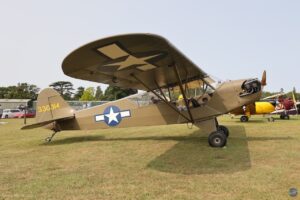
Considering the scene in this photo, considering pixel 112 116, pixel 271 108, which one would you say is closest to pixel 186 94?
pixel 112 116

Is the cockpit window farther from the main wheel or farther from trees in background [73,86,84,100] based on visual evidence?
trees in background [73,86,84,100]

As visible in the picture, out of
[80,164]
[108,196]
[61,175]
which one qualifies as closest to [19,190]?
[61,175]

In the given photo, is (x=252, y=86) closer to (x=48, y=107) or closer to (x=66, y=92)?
(x=48, y=107)

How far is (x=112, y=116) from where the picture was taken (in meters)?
10.1

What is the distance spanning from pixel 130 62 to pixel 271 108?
1560 cm

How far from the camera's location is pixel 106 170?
18.0ft

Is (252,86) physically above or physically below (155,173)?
above

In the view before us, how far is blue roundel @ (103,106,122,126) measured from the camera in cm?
999

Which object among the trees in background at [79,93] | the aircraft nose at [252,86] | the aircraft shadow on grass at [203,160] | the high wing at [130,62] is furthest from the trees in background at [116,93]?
the aircraft shadow on grass at [203,160]

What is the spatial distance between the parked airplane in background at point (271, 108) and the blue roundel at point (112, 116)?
34.6 ft

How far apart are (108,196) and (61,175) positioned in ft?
5.30

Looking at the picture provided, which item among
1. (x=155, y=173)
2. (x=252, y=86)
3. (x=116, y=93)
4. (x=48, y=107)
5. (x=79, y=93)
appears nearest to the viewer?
(x=155, y=173)

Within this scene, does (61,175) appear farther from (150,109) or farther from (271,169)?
(150,109)

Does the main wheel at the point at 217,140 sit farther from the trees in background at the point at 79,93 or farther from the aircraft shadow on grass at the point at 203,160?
the trees in background at the point at 79,93
